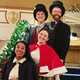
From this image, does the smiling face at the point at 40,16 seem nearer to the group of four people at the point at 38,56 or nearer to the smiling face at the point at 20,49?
the group of four people at the point at 38,56

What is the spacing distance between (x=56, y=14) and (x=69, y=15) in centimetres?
182

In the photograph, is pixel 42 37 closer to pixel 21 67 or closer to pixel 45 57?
pixel 45 57

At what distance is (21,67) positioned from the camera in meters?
2.63

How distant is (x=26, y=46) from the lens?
263 cm

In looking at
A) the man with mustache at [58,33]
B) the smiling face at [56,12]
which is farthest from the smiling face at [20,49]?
the smiling face at [56,12]

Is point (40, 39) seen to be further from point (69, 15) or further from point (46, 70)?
point (69, 15)

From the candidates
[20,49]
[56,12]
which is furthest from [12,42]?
[56,12]

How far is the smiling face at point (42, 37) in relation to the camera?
8.57 feet

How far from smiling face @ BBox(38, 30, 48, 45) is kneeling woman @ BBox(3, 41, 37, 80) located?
0.12m

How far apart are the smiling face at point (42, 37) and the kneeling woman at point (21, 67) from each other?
0.40 feet

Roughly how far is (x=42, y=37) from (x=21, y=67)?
0.95 feet

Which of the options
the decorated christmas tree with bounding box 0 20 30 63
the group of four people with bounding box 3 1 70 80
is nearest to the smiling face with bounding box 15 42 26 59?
the group of four people with bounding box 3 1 70 80

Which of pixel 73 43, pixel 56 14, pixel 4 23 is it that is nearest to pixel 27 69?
pixel 56 14

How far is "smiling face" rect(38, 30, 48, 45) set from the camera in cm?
261
